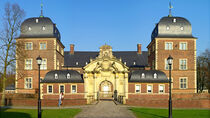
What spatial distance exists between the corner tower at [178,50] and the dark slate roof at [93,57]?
14307 millimetres

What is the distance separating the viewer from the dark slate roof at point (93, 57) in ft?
181

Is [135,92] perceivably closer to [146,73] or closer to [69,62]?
[146,73]

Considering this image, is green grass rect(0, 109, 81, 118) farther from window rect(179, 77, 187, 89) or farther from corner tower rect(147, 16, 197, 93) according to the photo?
window rect(179, 77, 187, 89)

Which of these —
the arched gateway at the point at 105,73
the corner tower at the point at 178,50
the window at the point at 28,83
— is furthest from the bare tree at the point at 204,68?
the window at the point at 28,83

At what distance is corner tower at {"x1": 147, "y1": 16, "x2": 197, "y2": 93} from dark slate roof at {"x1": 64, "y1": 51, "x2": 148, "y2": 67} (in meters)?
14.3

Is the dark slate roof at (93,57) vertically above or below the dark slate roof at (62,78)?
above

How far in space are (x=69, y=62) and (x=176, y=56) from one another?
24973mm

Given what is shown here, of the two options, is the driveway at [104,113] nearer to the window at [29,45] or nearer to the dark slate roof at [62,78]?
the dark slate roof at [62,78]

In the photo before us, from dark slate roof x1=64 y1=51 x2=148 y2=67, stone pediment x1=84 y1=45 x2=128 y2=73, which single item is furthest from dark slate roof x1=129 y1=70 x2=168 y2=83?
dark slate roof x1=64 y1=51 x2=148 y2=67

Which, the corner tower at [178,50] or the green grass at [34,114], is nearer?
the green grass at [34,114]

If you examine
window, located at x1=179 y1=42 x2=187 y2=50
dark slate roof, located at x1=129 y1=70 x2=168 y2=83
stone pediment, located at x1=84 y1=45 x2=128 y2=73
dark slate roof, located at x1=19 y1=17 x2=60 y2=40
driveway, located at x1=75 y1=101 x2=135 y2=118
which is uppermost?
dark slate roof, located at x1=19 y1=17 x2=60 y2=40

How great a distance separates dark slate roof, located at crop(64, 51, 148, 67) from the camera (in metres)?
55.3

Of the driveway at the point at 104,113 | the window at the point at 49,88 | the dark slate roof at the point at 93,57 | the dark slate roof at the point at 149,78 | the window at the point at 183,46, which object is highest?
the window at the point at 183,46

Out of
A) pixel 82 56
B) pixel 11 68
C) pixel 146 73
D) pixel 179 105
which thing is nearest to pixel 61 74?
pixel 11 68
